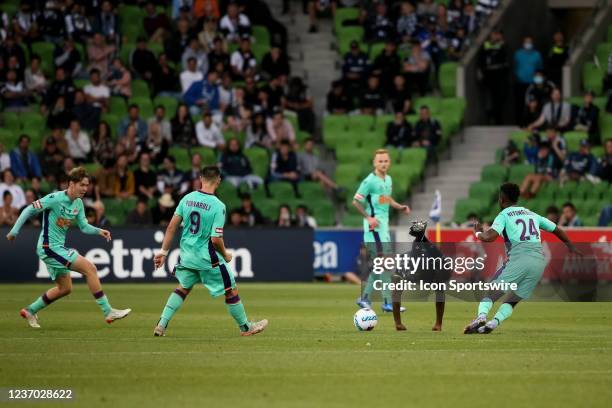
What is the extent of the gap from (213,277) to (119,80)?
19.5m

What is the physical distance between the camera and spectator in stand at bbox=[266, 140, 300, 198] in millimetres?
33188

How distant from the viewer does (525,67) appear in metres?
35.8

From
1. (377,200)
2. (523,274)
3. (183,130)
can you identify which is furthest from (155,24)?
(523,274)

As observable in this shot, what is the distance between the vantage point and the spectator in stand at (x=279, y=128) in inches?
1344

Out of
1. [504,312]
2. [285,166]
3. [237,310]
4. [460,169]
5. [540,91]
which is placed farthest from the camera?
[460,169]

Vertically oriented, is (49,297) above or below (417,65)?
below

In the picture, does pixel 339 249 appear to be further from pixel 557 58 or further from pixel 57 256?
pixel 57 256

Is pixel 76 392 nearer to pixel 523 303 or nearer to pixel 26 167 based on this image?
pixel 523 303

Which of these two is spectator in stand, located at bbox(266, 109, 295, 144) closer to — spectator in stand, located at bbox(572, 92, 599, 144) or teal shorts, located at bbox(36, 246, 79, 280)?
spectator in stand, located at bbox(572, 92, 599, 144)

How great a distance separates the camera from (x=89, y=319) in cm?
1920

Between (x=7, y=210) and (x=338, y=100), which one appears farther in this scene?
(x=338, y=100)

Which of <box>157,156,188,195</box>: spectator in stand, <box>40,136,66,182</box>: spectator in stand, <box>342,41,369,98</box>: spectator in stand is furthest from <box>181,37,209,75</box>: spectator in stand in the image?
<box>40,136,66,182</box>: spectator in stand

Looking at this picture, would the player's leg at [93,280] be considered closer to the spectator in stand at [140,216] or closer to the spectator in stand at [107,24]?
the spectator in stand at [140,216]

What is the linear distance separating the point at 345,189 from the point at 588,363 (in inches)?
791
